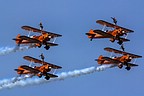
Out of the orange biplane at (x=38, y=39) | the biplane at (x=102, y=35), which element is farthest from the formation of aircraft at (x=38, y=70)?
the biplane at (x=102, y=35)

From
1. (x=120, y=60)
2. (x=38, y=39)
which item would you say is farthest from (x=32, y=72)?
(x=120, y=60)

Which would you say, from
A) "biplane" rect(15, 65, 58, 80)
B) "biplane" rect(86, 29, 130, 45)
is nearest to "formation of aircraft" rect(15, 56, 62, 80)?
"biplane" rect(15, 65, 58, 80)

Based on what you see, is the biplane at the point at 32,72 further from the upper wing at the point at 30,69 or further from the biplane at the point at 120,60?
the biplane at the point at 120,60

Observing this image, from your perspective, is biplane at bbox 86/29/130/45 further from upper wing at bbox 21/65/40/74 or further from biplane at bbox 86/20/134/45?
upper wing at bbox 21/65/40/74

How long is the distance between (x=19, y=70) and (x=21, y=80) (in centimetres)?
149

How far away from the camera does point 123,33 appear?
80.6m

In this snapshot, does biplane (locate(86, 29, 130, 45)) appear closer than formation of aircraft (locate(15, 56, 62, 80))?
No

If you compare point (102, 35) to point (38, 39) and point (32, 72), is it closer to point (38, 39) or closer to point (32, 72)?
point (38, 39)

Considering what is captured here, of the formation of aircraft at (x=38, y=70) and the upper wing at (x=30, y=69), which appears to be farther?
the formation of aircraft at (x=38, y=70)

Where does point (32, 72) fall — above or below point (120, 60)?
below

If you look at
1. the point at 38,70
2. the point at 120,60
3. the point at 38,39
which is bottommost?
the point at 38,70

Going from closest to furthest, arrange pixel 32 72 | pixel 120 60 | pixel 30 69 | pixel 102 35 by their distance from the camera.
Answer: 1. pixel 30 69
2. pixel 32 72
3. pixel 102 35
4. pixel 120 60

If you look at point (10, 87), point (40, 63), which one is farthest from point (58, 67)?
point (10, 87)

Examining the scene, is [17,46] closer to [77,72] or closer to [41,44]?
[41,44]
